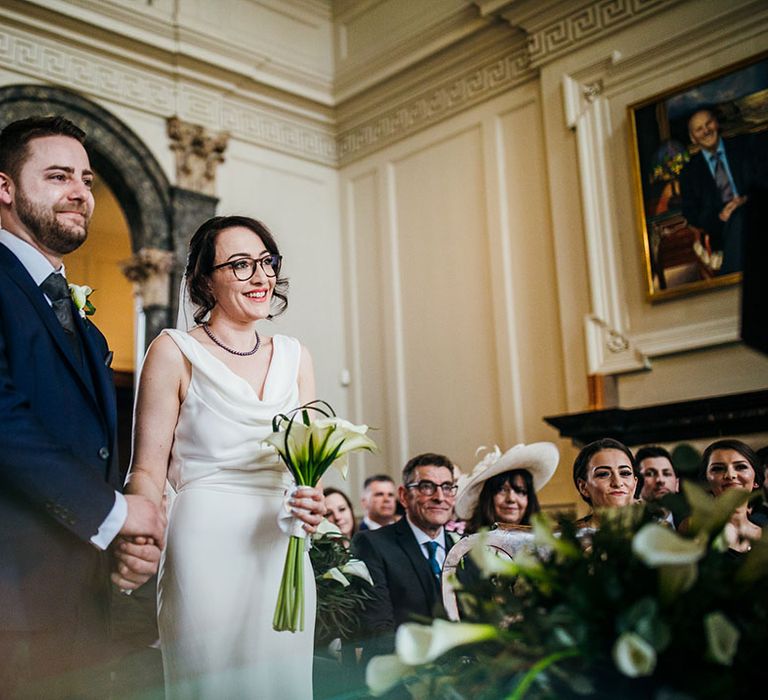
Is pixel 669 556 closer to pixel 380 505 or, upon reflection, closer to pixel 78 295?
pixel 78 295

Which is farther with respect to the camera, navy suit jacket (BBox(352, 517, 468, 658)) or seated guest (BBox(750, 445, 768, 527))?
navy suit jacket (BBox(352, 517, 468, 658))

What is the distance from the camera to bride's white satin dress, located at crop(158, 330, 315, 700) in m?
2.13

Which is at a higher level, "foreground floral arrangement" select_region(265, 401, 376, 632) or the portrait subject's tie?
"foreground floral arrangement" select_region(265, 401, 376, 632)

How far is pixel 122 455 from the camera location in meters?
8.56

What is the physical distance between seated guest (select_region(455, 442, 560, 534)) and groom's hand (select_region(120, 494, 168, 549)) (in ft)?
8.66

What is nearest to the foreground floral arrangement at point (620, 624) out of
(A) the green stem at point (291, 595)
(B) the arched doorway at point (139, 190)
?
(A) the green stem at point (291, 595)

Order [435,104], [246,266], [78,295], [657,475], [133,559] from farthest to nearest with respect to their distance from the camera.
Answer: [435,104], [657,475], [246,266], [78,295], [133,559]

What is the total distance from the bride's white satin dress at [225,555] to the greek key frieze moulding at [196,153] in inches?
243

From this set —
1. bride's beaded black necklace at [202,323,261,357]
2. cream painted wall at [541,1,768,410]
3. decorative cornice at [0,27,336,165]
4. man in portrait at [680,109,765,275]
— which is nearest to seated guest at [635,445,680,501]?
cream painted wall at [541,1,768,410]

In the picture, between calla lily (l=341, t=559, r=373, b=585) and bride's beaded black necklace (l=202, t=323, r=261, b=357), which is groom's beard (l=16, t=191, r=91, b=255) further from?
calla lily (l=341, t=559, r=373, b=585)

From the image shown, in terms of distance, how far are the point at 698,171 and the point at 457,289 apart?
2.59 m

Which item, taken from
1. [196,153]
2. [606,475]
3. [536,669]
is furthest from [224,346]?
[196,153]

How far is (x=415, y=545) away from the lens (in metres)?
4.23

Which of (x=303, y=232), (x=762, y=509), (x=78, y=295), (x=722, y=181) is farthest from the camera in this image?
(x=303, y=232)
